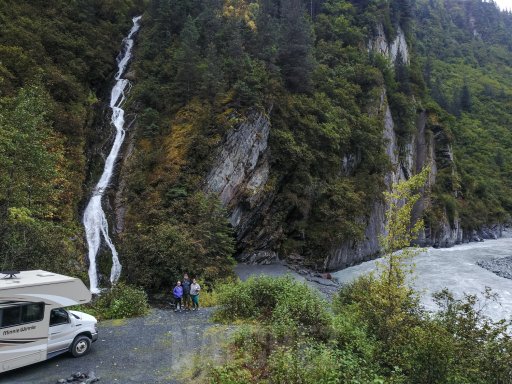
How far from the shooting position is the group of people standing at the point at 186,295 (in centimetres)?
1872

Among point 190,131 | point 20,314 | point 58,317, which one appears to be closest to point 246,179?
point 190,131

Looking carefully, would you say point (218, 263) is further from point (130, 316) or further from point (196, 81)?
point (196, 81)

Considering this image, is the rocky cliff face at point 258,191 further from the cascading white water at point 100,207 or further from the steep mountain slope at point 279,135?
the cascading white water at point 100,207

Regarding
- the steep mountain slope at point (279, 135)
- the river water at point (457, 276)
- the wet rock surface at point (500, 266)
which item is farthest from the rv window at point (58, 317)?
the wet rock surface at point (500, 266)

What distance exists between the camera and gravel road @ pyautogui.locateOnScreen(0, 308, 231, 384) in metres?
10.8

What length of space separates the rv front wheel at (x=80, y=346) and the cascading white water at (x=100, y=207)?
992cm

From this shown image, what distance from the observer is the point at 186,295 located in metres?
19.2

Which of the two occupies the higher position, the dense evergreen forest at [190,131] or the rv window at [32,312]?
the dense evergreen forest at [190,131]

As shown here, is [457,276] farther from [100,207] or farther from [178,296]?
[100,207]

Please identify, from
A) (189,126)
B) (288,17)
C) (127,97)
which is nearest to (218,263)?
(189,126)

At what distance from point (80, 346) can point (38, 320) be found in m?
1.97

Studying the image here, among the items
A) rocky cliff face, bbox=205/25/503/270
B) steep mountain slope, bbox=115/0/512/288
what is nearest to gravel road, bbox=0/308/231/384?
steep mountain slope, bbox=115/0/512/288

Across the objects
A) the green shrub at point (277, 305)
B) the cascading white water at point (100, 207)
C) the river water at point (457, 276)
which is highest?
the cascading white water at point (100, 207)

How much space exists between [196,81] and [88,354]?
2602 cm
